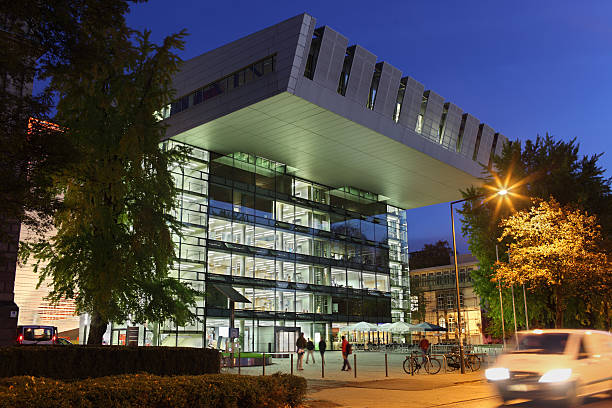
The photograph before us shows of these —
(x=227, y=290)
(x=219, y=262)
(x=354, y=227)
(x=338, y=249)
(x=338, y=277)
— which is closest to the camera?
(x=227, y=290)

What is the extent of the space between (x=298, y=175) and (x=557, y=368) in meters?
46.6

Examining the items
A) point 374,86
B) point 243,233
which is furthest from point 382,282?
point 374,86

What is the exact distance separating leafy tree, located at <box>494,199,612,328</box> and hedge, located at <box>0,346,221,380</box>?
18197 mm

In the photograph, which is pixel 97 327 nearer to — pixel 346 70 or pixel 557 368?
pixel 557 368

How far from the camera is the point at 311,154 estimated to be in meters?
50.5

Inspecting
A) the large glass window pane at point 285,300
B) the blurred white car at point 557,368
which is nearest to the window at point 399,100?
the large glass window pane at point 285,300

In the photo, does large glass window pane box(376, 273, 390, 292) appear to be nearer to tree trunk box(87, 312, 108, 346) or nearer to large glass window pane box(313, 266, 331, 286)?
large glass window pane box(313, 266, 331, 286)

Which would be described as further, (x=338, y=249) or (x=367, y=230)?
(x=367, y=230)

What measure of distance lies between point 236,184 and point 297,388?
39171 mm

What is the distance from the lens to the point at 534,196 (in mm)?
31219

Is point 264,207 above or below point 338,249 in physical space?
above

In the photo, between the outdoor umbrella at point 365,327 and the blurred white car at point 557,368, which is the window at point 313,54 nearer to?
the outdoor umbrella at point 365,327

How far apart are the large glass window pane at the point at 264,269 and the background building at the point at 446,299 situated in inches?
1471

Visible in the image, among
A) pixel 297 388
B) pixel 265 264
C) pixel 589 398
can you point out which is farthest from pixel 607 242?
pixel 265 264
